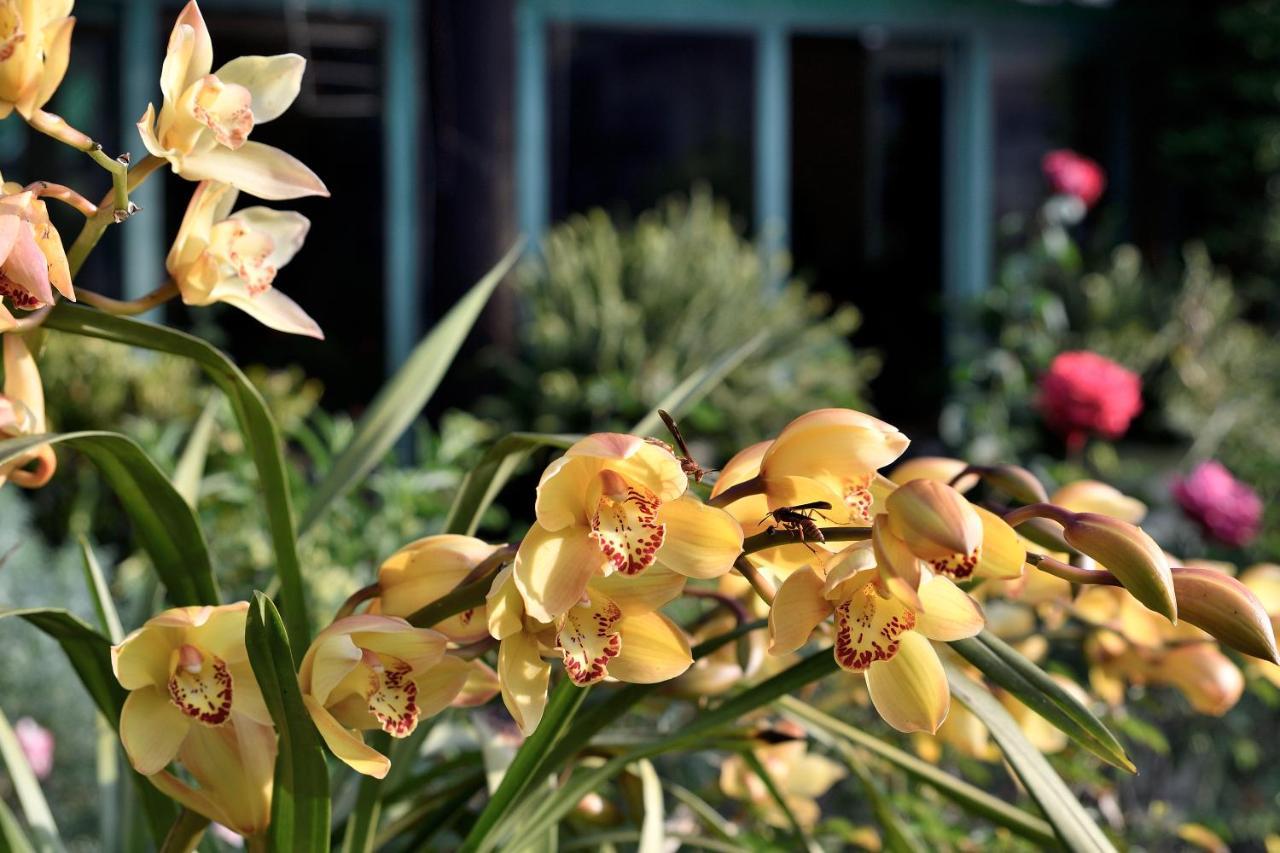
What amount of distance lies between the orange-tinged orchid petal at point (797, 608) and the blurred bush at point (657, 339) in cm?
402

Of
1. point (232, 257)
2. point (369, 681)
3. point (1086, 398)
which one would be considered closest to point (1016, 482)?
point (369, 681)

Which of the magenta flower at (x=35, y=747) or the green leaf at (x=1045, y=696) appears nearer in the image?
the green leaf at (x=1045, y=696)

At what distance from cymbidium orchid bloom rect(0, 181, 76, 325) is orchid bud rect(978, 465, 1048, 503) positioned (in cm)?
45

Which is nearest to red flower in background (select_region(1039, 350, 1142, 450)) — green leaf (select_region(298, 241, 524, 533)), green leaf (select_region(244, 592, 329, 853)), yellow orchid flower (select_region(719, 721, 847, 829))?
yellow orchid flower (select_region(719, 721, 847, 829))

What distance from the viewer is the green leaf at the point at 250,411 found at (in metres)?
0.70

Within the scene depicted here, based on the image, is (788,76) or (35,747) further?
(788,76)

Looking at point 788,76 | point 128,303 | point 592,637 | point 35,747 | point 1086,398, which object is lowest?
point 35,747

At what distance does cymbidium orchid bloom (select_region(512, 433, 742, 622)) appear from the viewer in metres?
0.59

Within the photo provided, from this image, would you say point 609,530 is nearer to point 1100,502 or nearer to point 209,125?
point 209,125

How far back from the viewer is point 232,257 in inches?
29.8

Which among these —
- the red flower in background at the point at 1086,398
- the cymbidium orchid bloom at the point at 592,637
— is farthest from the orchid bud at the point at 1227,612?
the red flower in background at the point at 1086,398

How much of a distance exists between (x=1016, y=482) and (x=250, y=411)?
0.42m

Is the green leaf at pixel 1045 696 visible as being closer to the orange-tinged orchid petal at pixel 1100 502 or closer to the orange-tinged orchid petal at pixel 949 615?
the orange-tinged orchid petal at pixel 949 615

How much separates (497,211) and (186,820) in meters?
4.24
